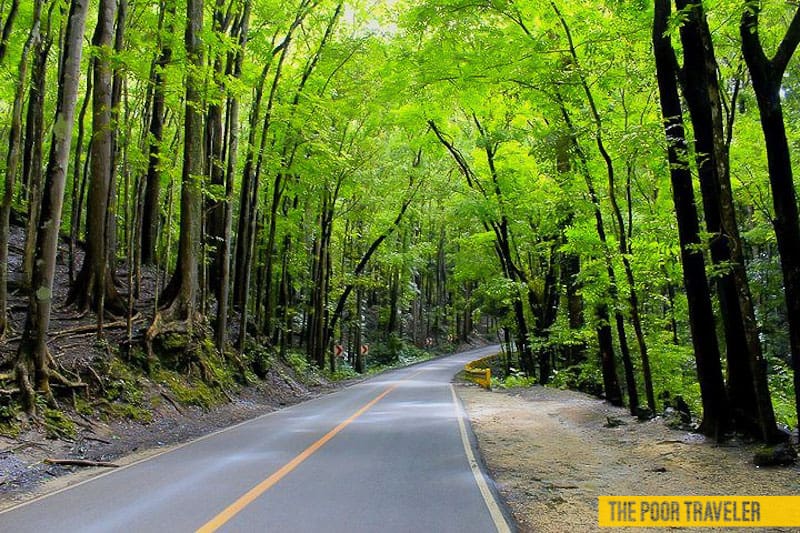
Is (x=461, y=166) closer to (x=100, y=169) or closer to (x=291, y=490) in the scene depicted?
(x=100, y=169)

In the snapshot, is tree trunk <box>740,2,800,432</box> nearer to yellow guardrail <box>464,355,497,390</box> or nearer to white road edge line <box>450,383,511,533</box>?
white road edge line <box>450,383,511,533</box>

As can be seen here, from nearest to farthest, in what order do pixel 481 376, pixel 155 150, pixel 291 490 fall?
pixel 291 490 → pixel 155 150 → pixel 481 376

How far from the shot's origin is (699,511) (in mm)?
6051

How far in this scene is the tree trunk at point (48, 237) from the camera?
1008 centimetres

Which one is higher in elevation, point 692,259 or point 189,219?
point 189,219

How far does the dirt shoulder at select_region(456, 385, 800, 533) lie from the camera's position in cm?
645

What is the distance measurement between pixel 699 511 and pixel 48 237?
34.5 feet

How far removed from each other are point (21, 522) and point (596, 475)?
267 inches

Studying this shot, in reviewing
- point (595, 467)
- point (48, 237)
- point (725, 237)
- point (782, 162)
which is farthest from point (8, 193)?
point (782, 162)

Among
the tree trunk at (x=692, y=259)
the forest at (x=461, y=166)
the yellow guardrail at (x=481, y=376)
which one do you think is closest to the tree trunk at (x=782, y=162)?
the forest at (x=461, y=166)

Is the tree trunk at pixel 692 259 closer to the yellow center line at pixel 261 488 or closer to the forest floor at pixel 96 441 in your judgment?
the yellow center line at pixel 261 488

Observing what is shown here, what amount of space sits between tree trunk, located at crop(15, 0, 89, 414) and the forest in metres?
0.04

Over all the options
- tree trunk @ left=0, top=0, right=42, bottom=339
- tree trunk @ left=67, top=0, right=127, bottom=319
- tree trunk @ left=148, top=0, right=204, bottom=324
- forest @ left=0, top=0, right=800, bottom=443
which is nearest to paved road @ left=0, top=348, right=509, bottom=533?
forest @ left=0, top=0, right=800, bottom=443

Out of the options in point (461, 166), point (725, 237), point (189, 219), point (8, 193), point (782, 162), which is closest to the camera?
point (782, 162)
